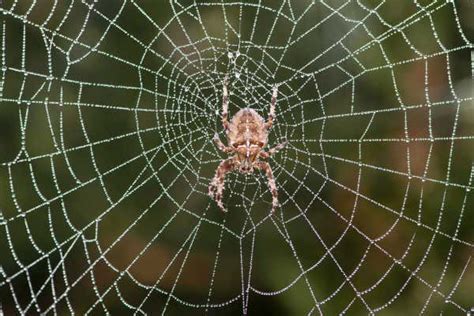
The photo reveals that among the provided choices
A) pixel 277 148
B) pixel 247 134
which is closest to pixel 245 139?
pixel 247 134

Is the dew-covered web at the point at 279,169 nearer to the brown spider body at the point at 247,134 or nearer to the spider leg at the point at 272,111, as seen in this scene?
the brown spider body at the point at 247,134

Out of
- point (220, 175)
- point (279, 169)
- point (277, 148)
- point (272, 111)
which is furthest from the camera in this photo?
point (279, 169)

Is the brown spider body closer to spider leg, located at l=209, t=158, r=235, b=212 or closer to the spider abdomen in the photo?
the spider abdomen

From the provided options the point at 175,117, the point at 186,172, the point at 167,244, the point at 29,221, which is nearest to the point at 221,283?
the point at 167,244

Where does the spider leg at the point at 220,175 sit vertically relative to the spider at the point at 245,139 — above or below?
below

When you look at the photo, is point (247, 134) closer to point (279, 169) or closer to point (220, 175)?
point (220, 175)

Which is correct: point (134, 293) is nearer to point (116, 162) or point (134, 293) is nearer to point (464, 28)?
point (116, 162)

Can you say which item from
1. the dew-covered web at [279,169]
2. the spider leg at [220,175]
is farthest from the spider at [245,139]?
the dew-covered web at [279,169]

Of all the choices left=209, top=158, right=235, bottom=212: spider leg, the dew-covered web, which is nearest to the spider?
left=209, top=158, right=235, bottom=212: spider leg

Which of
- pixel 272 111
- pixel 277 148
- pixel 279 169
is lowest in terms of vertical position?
pixel 279 169
